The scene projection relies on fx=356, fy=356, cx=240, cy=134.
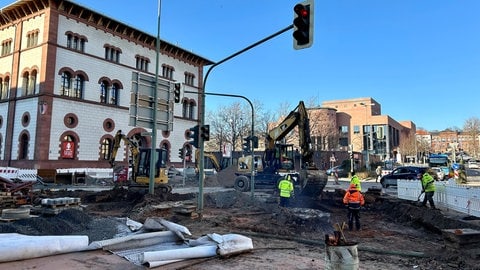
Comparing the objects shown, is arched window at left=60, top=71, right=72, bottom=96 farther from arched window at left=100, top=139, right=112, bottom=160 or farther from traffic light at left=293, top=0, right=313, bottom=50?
traffic light at left=293, top=0, right=313, bottom=50

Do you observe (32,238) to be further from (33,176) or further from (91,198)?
(33,176)

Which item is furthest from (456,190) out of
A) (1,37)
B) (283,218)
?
(1,37)

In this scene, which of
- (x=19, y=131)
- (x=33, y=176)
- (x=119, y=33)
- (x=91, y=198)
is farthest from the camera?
(x=119, y=33)

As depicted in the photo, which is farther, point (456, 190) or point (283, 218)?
point (456, 190)

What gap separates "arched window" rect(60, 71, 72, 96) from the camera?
31694mm

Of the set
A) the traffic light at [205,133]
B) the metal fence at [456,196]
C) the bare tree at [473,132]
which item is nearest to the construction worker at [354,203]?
the traffic light at [205,133]

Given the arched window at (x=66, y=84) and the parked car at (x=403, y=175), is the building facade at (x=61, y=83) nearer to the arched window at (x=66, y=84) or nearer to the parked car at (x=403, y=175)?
the arched window at (x=66, y=84)

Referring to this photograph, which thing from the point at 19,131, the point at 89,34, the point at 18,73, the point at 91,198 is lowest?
the point at 91,198

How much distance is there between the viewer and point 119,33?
36844 mm

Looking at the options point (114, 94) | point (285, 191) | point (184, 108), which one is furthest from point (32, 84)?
point (285, 191)

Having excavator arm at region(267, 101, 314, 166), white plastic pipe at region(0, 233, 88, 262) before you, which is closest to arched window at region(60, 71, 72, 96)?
excavator arm at region(267, 101, 314, 166)

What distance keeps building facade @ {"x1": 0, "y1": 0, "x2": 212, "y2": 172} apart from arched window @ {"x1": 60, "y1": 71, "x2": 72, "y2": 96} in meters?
0.03

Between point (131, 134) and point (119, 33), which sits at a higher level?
point (119, 33)

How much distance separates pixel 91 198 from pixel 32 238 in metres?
12.6
